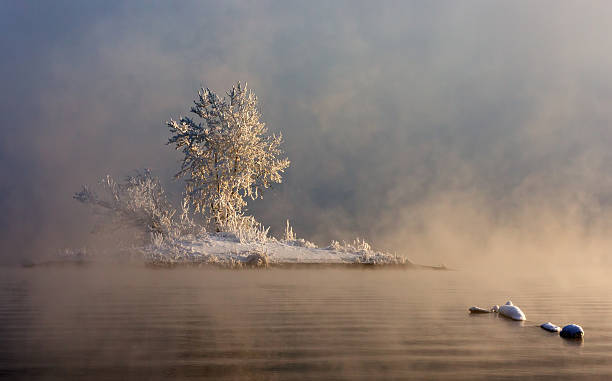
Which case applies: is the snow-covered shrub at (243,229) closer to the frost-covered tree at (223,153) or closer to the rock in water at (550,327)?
the frost-covered tree at (223,153)

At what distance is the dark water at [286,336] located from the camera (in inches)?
178

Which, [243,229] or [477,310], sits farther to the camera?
[243,229]

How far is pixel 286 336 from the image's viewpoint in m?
5.92

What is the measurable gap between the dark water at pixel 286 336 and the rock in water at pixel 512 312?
21cm

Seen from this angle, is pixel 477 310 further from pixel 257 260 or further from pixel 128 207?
pixel 128 207

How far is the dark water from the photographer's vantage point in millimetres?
4531

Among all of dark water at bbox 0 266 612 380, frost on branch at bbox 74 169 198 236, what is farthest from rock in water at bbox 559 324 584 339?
frost on branch at bbox 74 169 198 236

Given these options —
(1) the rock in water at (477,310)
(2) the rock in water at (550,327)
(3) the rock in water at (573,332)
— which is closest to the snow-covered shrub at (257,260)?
(1) the rock in water at (477,310)

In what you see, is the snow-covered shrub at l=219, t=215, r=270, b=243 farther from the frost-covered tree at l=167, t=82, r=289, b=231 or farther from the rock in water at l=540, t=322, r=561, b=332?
the rock in water at l=540, t=322, r=561, b=332

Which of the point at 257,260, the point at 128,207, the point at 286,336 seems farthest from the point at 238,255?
the point at 286,336

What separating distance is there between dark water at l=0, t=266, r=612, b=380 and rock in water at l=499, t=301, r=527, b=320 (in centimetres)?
21

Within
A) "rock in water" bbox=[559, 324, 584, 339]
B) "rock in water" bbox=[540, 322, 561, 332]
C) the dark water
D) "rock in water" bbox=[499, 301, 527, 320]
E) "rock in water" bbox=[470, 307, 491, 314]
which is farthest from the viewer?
"rock in water" bbox=[470, 307, 491, 314]

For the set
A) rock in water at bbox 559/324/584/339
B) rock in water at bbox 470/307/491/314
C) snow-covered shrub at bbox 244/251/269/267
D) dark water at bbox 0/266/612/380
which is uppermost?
snow-covered shrub at bbox 244/251/269/267

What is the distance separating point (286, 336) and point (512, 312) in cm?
373
